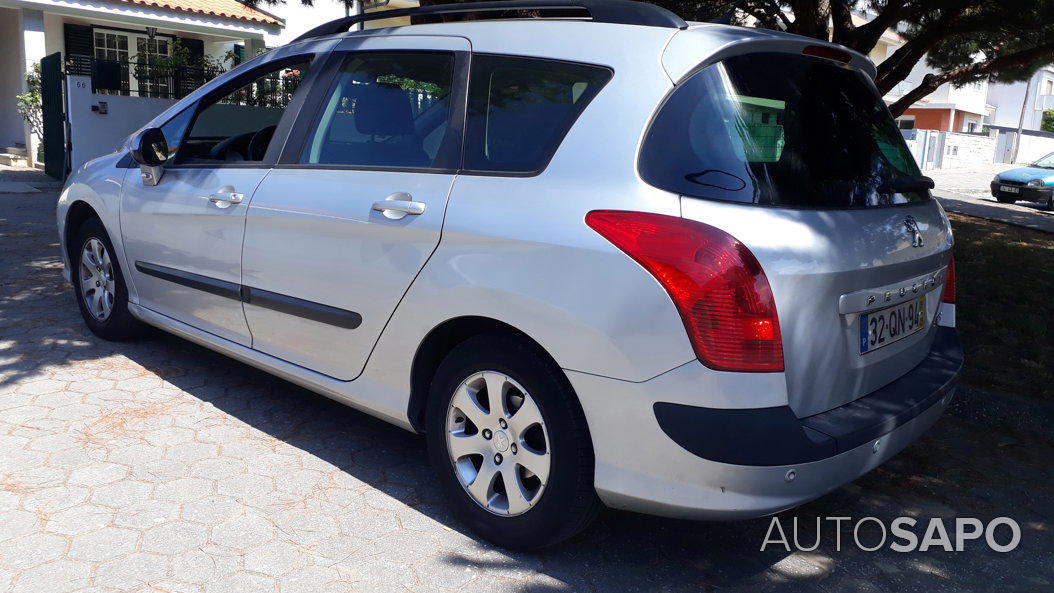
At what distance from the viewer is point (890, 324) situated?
9.62 feet

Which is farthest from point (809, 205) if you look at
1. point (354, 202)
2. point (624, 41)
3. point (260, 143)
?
point (260, 143)

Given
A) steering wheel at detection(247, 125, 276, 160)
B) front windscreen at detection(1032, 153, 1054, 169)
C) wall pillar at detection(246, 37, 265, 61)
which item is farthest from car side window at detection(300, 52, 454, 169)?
front windscreen at detection(1032, 153, 1054, 169)

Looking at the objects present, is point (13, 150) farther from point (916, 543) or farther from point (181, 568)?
point (916, 543)

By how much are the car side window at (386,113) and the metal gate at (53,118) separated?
35.3ft

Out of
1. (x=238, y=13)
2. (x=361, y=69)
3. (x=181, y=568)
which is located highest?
(x=238, y=13)

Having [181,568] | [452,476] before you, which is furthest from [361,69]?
[181,568]

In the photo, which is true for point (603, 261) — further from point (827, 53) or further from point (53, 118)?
point (53, 118)

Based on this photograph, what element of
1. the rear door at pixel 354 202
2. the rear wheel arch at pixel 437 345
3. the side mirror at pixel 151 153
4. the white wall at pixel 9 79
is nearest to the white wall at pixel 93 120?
the white wall at pixel 9 79

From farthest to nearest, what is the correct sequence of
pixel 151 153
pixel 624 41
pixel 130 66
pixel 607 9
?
pixel 130 66, pixel 151 153, pixel 607 9, pixel 624 41

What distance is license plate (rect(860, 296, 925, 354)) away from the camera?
280cm

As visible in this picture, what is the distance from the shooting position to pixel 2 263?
7375mm

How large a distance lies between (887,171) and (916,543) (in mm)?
1409

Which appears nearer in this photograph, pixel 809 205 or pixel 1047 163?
pixel 809 205

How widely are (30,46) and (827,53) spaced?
16.2 meters
